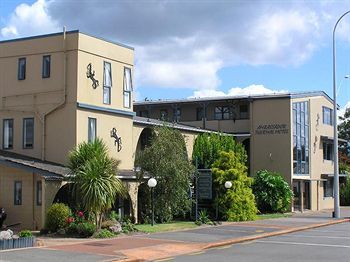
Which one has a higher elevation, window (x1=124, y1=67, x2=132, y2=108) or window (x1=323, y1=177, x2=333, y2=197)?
window (x1=124, y1=67, x2=132, y2=108)

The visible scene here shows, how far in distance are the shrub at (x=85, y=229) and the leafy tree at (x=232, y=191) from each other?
35.4 feet

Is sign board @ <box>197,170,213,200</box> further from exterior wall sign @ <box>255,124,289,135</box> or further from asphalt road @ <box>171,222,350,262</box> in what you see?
exterior wall sign @ <box>255,124,289,135</box>

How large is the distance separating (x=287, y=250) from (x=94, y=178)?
7717mm

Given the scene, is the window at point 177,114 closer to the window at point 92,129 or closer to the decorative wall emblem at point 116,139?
the decorative wall emblem at point 116,139

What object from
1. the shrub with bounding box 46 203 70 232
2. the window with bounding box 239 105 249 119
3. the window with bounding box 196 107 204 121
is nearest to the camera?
the shrub with bounding box 46 203 70 232

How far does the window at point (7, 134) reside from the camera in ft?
91.8

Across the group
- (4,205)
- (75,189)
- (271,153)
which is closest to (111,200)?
(75,189)

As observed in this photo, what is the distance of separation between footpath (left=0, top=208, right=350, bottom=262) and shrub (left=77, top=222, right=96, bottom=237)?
871 millimetres

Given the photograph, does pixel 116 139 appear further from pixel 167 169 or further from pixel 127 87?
A: pixel 167 169

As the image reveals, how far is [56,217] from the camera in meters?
21.7

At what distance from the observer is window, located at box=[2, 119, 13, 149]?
28.0 m

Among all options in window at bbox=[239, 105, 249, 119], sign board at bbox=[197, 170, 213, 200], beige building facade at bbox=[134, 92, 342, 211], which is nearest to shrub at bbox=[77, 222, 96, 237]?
sign board at bbox=[197, 170, 213, 200]

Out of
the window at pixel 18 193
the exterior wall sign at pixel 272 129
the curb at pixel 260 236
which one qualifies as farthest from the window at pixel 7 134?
the exterior wall sign at pixel 272 129

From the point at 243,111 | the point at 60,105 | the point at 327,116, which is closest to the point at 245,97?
the point at 243,111
